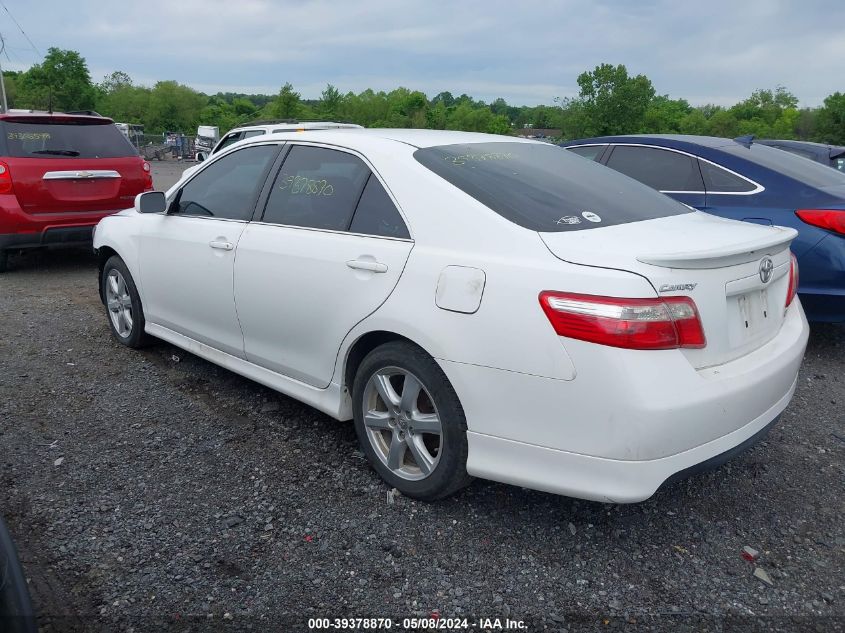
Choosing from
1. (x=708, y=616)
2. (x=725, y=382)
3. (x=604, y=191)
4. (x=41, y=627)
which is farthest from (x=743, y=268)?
(x=41, y=627)

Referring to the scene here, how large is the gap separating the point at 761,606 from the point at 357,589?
1454 mm

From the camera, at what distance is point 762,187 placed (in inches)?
207

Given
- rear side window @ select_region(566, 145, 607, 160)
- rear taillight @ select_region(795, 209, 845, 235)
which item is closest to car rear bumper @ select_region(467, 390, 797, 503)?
rear taillight @ select_region(795, 209, 845, 235)

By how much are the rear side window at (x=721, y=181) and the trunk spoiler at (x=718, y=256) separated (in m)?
2.67

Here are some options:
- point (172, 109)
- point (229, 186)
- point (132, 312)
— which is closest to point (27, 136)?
point (132, 312)

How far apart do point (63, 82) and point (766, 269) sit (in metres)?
74.5

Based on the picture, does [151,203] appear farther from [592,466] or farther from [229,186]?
[592,466]

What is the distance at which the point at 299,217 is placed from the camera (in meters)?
3.61

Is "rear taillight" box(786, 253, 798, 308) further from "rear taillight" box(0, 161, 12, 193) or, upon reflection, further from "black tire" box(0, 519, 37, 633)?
"rear taillight" box(0, 161, 12, 193)

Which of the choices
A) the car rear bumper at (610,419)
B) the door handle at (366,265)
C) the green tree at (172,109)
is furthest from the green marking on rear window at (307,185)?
the green tree at (172,109)

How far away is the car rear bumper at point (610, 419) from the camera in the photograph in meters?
2.38

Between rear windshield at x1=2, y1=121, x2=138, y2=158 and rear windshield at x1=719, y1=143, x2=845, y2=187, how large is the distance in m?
6.53

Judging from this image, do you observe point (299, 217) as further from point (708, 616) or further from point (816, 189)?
point (816, 189)

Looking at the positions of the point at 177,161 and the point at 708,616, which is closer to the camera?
the point at 708,616
